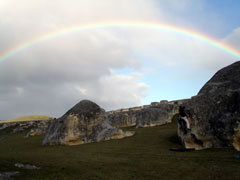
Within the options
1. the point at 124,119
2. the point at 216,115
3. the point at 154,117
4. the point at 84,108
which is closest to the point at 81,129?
the point at 84,108

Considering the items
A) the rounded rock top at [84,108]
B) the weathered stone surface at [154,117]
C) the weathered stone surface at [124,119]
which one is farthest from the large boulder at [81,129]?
the weathered stone surface at [124,119]

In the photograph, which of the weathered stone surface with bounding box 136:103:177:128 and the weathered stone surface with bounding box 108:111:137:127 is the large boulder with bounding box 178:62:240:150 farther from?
the weathered stone surface with bounding box 108:111:137:127

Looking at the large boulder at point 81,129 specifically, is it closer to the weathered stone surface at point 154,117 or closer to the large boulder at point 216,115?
the large boulder at point 216,115

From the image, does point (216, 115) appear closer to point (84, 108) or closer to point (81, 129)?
point (81, 129)

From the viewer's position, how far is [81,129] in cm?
3297

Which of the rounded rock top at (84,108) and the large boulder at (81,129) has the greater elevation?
the rounded rock top at (84,108)

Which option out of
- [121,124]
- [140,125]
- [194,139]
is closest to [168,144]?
[194,139]

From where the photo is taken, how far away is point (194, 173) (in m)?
12.0

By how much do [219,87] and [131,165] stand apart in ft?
39.7

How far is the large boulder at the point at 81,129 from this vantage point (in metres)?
32.2

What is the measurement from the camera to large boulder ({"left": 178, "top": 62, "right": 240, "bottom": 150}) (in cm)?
1891

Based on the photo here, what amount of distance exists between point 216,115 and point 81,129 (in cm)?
1901

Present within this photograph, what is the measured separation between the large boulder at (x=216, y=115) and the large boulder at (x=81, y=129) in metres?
12.9

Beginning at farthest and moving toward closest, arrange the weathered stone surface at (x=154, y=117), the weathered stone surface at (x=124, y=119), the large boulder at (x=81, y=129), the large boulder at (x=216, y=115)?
the weathered stone surface at (x=124, y=119)
the weathered stone surface at (x=154, y=117)
the large boulder at (x=81, y=129)
the large boulder at (x=216, y=115)
